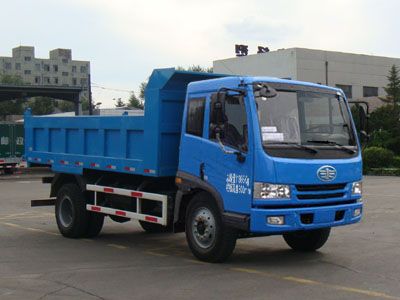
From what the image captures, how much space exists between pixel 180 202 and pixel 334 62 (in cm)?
5033

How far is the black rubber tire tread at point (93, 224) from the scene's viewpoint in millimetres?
10781

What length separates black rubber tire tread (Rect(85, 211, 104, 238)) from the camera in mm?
10781

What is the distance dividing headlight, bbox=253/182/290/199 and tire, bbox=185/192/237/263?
0.75 meters

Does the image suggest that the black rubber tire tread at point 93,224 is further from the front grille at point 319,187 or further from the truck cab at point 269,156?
the front grille at point 319,187

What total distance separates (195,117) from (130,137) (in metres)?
1.54

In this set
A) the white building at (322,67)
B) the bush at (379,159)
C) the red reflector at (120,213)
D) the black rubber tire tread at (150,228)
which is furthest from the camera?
the white building at (322,67)

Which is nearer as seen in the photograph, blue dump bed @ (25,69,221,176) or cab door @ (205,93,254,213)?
cab door @ (205,93,254,213)

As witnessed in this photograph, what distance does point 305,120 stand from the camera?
7.91 m

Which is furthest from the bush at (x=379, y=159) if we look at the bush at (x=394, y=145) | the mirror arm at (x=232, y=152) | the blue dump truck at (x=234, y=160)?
the mirror arm at (x=232, y=152)

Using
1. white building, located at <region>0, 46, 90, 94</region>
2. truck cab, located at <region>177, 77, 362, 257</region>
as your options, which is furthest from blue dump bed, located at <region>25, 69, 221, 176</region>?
white building, located at <region>0, 46, 90, 94</region>

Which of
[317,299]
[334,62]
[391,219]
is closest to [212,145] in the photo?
[317,299]

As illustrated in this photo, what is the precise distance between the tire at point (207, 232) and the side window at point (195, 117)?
0.91 m

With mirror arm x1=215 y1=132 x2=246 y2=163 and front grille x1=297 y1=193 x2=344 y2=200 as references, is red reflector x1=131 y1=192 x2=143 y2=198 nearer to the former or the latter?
mirror arm x1=215 y1=132 x2=246 y2=163

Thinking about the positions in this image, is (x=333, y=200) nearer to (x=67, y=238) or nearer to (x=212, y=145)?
(x=212, y=145)
